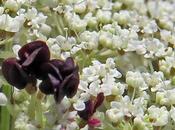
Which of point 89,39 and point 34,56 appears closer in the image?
point 34,56

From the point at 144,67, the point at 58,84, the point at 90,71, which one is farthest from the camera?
the point at 144,67

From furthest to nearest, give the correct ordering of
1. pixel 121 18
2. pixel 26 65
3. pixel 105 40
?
pixel 121 18 < pixel 105 40 < pixel 26 65

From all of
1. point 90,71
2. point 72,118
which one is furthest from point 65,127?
point 90,71

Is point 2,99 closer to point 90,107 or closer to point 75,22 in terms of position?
point 90,107

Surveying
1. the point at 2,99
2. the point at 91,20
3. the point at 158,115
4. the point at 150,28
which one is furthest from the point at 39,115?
the point at 150,28

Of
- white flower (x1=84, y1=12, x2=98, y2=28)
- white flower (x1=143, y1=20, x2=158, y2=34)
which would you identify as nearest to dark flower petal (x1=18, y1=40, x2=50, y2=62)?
white flower (x1=84, y1=12, x2=98, y2=28)

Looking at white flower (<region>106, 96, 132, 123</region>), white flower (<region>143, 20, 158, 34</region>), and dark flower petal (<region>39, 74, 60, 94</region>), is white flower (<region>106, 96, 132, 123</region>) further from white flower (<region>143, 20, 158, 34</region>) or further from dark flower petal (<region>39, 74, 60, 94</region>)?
white flower (<region>143, 20, 158, 34</region>)

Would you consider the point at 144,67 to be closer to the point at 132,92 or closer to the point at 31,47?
the point at 132,92
